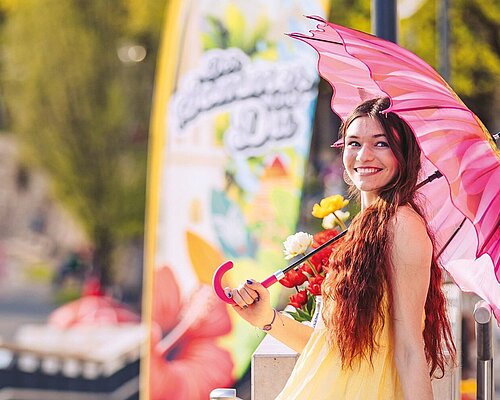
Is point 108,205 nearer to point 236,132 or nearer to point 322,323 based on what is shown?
point 236,132

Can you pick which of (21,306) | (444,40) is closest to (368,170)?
(444,40)

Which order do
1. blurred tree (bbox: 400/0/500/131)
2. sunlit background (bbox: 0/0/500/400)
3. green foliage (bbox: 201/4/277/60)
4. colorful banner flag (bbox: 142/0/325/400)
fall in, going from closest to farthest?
colorful banner flag (bbox: 142/0/325/400) → green foliage (bbox: 201/4/277/60) → blurred tree (bbox: 400/0/500/131) → sunlit background (bbox: 0/0/500/400)

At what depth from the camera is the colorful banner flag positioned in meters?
6.96

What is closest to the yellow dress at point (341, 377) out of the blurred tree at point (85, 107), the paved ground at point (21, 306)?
the paved ground at point (21, 306)

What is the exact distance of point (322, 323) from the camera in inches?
96.0

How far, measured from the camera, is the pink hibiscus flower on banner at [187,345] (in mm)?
7195

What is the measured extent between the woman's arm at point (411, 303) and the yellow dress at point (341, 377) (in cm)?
5

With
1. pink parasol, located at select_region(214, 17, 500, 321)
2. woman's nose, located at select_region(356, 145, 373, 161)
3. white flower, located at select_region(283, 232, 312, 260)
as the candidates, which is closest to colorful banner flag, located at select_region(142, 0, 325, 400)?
white flower, located at select_region(283, 232, 312, 260)

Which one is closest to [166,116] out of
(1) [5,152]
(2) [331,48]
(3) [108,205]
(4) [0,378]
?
(4) [0,378]

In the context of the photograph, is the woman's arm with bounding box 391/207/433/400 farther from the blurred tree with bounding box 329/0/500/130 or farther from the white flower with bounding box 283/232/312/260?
the blurred tree with bounding box 329/0/500/130

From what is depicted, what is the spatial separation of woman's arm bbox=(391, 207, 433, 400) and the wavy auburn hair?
0.03 metres

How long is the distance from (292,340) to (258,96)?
4.60m

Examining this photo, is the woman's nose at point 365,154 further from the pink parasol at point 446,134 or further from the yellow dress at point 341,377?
the yellow dress at point 341,377

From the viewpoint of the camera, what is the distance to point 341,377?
2340mm
